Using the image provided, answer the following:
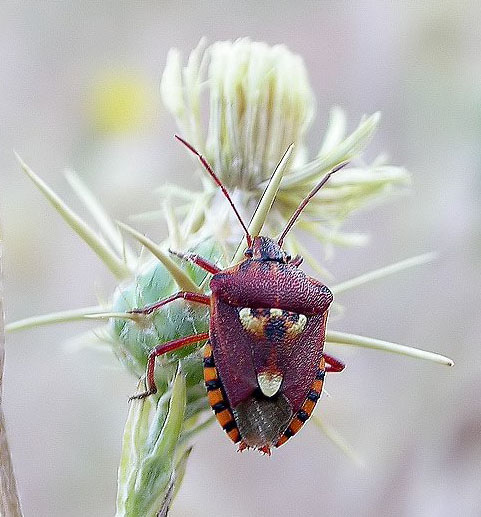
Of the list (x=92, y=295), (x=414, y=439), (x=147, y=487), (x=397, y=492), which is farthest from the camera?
(x=92, y=295)

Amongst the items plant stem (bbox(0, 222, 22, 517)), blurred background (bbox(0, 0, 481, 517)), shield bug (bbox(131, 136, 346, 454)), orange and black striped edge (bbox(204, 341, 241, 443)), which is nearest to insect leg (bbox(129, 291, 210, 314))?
shield bug (bbox(131, 136, 346, 454))

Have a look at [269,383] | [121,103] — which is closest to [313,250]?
[121,103]

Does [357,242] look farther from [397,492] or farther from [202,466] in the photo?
[202,466]

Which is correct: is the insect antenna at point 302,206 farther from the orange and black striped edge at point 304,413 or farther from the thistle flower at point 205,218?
the orange and black striped edge at point 304,413

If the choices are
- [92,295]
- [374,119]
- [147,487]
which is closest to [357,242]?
[374,119]

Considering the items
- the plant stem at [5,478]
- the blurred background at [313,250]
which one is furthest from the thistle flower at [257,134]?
the blurred background at [313,250]

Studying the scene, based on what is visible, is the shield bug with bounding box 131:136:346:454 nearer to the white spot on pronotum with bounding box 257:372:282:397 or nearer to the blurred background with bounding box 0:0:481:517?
the white spot on pronotum with bounding box 257:372:282:397
